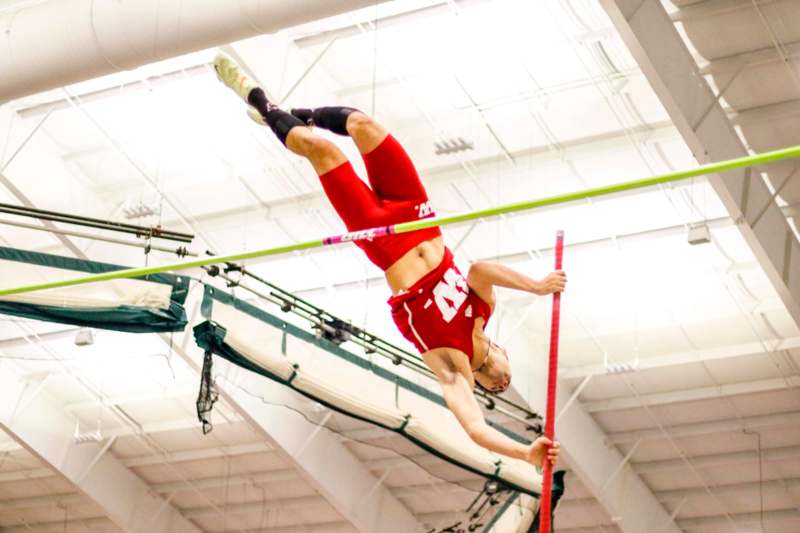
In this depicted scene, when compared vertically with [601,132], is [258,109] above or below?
below

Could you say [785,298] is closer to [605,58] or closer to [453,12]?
[605,58]

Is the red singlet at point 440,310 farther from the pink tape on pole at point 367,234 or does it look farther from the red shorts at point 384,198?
the pink tape on pole at point 367,234

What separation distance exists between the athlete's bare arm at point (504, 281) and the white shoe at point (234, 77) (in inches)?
51.5

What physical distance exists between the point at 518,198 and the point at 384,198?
6.61 meters

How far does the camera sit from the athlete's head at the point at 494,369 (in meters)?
5.72

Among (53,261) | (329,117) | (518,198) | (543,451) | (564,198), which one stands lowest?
(543,451)

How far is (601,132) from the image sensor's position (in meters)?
11.4

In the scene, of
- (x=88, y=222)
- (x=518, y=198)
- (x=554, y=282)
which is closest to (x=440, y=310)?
(x=554, y=282)

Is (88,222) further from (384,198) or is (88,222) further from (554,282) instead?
(554,282)

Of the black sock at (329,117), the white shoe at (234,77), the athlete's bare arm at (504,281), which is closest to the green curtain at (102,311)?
the white shoe at (234,77)

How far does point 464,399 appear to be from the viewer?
5.45 m

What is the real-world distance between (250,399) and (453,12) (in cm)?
558

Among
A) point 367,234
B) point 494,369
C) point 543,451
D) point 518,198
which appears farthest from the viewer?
point 518,198

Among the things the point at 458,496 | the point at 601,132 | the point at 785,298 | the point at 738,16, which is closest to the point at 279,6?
the point at 738,16
